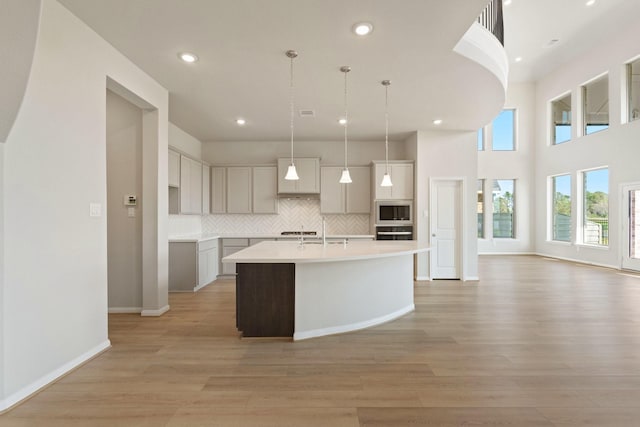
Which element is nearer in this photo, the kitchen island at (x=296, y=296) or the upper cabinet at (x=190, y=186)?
the kitchen island at (x=296, y=296)

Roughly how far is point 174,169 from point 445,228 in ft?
16.3

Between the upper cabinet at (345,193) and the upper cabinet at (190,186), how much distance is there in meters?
2.42

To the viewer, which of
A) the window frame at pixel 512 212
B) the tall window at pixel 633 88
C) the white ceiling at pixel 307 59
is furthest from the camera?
the window frame at pixel 512 212

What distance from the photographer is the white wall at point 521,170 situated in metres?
10.1

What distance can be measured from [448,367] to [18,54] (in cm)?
378

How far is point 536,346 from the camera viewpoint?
9.91 ft

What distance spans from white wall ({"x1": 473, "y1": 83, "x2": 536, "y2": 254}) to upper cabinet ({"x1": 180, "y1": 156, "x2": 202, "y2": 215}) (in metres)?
8.58

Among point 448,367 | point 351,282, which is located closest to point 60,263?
point 351,282

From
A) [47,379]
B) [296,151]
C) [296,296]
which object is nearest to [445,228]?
[296,151]

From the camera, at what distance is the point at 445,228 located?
611cm

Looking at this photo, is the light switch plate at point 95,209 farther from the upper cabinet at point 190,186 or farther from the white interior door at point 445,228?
the white interior door at point 445,228

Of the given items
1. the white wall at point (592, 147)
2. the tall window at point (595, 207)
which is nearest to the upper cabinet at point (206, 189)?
the white wall at point (592, 147)

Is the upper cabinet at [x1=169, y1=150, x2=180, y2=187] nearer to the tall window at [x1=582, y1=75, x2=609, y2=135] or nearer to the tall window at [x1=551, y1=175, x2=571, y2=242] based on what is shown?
the tall window at [x1=582, y1=75, x2=609, y2=135]

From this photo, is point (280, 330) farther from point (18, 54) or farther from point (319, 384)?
point (18, 54)
